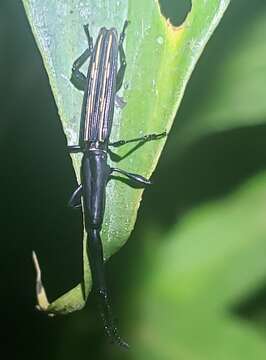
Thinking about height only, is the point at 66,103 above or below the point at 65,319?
above

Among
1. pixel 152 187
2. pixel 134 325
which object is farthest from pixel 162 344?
pixel 152 187

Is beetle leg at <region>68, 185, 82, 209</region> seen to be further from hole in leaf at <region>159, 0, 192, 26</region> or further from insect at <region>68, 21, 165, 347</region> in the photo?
hole in leaf at <region>159, 0, 192, 26</region>

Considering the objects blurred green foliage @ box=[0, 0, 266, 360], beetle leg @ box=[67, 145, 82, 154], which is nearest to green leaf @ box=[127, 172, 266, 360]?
blurred green foliage @ box=[0, 0, 266, 360]

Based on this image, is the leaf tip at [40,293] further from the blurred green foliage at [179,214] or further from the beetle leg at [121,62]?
the beetle leg at [121,62]

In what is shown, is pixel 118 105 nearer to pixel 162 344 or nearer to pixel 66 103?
pixel 66 103

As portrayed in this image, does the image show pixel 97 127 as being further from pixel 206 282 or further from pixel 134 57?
pixel 206 282

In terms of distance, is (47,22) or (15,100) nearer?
(47,22)

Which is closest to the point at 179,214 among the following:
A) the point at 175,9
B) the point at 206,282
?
the point at 206,282
